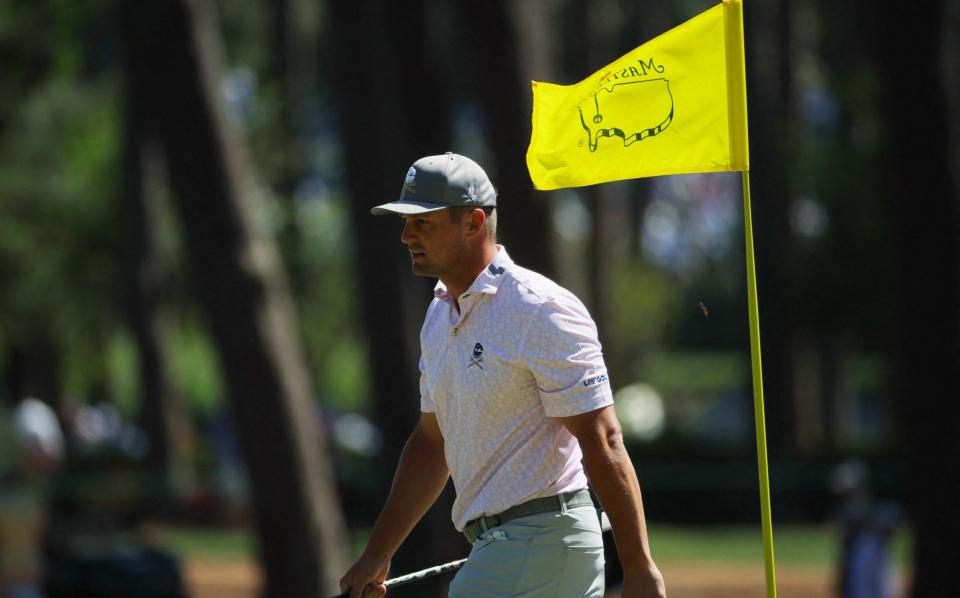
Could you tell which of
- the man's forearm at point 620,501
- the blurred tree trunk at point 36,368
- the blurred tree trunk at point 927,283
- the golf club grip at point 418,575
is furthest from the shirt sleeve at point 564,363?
the blurred tree trunk at point 36,368

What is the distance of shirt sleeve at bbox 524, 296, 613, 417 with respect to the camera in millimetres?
4574

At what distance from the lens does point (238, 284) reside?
42.2 ft

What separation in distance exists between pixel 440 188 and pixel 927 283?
8.92 m

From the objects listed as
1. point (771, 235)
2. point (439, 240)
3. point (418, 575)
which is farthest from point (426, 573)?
point (771, 235)

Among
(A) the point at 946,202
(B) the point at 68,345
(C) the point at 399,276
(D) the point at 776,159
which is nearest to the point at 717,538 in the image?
(D) the point at 776,159

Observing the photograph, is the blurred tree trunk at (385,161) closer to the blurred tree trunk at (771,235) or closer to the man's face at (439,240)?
the blurred tree trunk at (771,235)

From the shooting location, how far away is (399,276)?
16906mm

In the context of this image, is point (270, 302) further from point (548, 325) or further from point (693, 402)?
point (693, 402)

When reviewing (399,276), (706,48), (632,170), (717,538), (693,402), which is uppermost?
(706,48)

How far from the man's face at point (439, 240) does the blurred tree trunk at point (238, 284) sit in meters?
8.11

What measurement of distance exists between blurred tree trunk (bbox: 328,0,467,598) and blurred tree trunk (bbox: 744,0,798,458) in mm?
8708

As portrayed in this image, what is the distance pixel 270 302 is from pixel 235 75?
28.8 metres

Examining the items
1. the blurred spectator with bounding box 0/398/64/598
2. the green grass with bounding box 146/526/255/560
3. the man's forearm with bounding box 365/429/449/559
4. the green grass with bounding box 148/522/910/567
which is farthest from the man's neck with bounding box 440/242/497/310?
the green grass with bounding box 146/526/255/560

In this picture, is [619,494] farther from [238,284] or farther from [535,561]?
[238,284]
